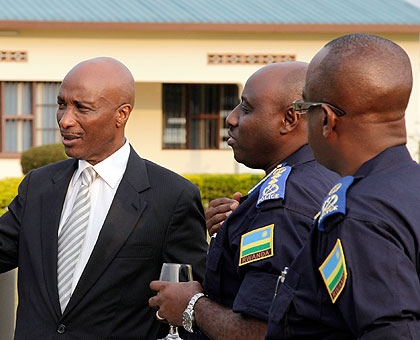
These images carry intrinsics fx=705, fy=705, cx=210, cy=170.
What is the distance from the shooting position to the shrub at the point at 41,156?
51.0 feet

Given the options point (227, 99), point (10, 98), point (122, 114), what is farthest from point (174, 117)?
point (122, 114)

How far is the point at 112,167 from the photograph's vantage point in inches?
127

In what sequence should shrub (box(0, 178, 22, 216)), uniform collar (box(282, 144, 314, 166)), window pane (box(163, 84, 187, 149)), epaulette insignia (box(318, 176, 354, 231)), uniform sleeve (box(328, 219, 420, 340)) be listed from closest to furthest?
uniform sleeve (box(328, 219, 420, 340)), epaulette insignia (box(318, 176, 354, 231)), uniform collar (box(282, 144, 314, 166)), shrub (box(0, 178, 22, 216)), window pane (box(163, 84, 187, 149))

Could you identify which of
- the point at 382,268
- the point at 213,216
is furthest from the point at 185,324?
the point at 382,268

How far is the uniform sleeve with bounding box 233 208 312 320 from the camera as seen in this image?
80.1 inches

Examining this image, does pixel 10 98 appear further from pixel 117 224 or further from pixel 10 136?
pixel 117 224

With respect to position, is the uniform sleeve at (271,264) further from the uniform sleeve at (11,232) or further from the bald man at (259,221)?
the uniform sleeve at (11,232)

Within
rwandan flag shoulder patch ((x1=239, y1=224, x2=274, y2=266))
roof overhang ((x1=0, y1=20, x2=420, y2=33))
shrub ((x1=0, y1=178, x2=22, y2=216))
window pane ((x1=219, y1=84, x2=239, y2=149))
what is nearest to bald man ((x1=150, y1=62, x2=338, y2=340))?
rwandan flag shoulder patch ((x1=239, y1=224, x2=274, y2=266))

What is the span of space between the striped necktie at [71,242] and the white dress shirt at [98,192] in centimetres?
2

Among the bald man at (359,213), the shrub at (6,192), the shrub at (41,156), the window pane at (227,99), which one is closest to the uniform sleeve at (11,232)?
the bald man at (359,213)

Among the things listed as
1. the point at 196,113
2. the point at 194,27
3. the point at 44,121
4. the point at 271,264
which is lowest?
the point at 44,121

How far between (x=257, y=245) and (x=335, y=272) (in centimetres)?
46

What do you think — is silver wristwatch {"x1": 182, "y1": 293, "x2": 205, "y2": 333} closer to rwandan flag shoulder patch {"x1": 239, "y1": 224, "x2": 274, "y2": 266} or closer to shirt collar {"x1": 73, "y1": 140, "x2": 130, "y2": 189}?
rwandan flag shoulder patch {"x1": 239, "y1": 224, "x2": 274, "y2": 266}

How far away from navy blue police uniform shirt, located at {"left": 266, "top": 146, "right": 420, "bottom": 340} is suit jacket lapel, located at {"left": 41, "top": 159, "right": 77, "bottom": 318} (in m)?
1.42
